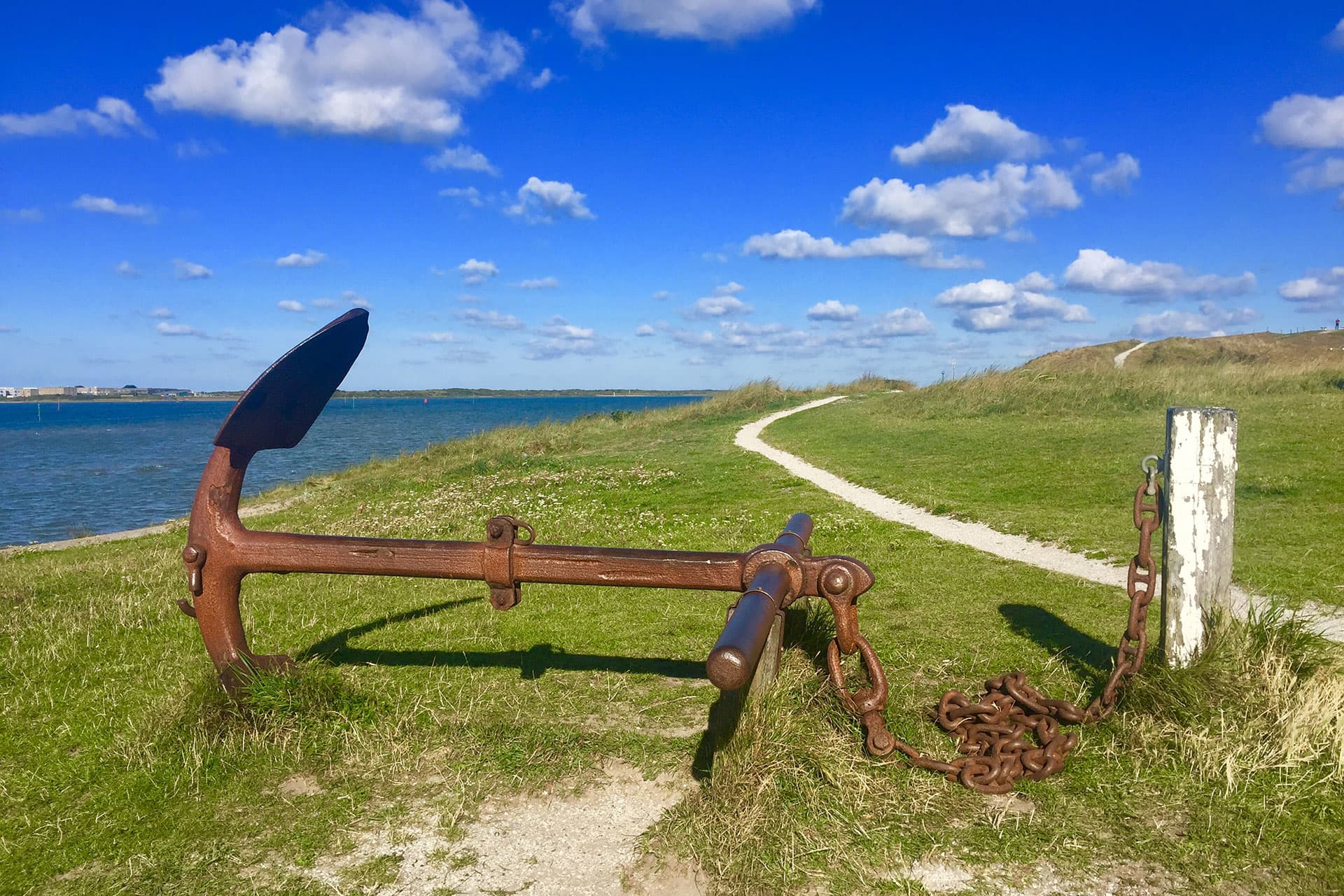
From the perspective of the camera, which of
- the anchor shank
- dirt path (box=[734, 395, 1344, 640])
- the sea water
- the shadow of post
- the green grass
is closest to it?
the anchor shank

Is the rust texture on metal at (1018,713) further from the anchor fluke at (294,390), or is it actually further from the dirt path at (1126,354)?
the dirt path at (1126,354)

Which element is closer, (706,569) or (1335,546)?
(706,569)

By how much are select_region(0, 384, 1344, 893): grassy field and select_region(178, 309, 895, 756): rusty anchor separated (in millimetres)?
365

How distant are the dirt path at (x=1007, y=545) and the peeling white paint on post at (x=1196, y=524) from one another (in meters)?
0.25

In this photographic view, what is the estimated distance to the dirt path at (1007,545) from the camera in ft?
21.3

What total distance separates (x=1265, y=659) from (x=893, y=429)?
20.1 metres

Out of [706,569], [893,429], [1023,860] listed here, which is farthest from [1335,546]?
[893,429]

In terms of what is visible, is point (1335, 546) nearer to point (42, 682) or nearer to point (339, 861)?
point (339, 861)

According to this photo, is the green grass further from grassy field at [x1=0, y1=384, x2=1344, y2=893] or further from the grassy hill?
the grassy hill

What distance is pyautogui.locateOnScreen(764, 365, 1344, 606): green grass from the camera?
907 centimetres

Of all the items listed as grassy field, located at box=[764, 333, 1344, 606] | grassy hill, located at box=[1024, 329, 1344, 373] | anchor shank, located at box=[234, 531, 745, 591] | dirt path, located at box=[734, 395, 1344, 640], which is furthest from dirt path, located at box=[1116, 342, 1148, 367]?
anchor shank, located at box=[234, 531, 745, 591]

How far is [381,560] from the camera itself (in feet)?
13.9

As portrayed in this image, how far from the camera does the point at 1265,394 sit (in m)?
21.5

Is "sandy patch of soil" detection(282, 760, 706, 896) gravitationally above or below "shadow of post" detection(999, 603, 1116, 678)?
below
